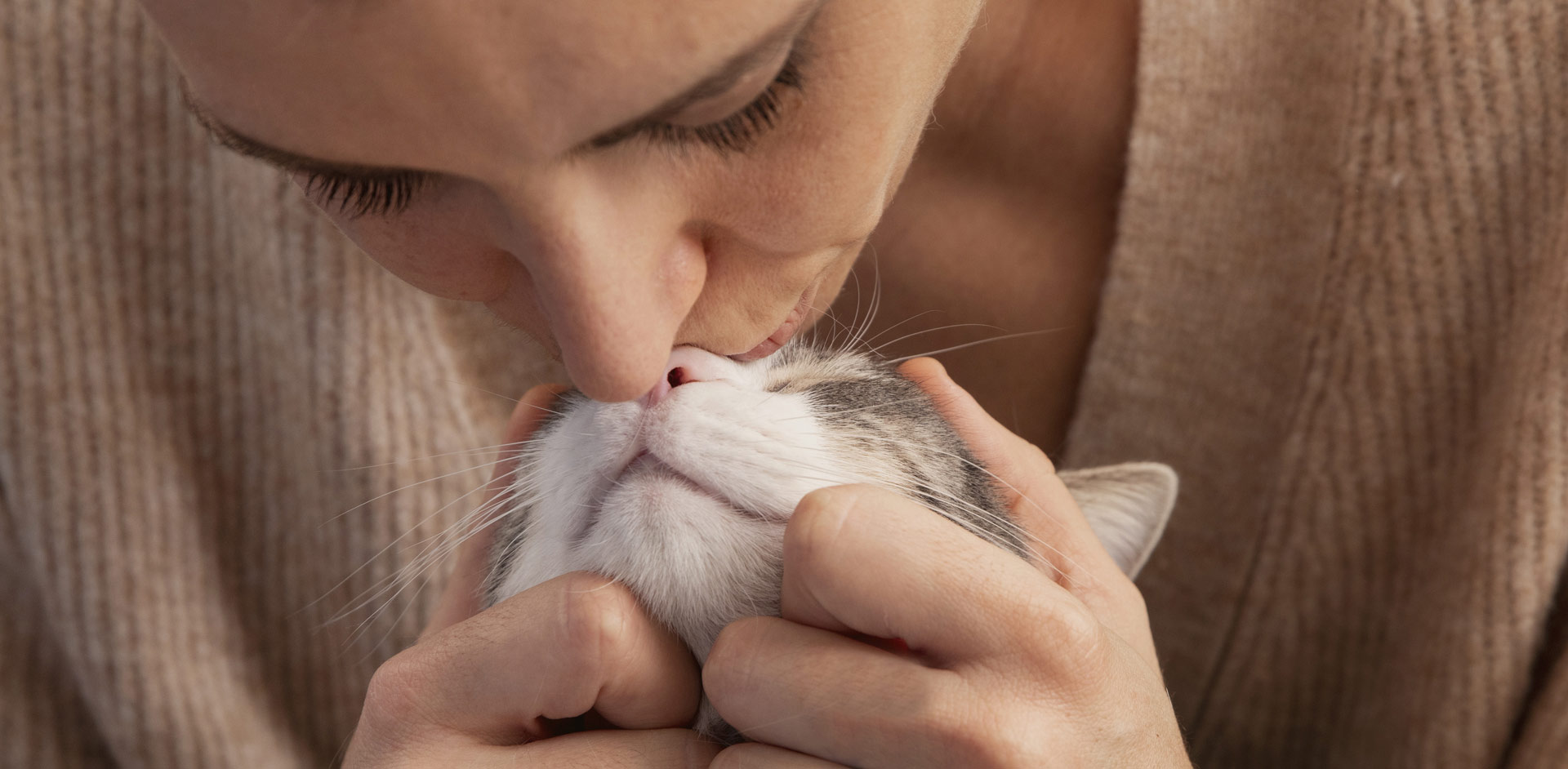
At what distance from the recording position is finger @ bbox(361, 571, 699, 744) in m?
0.63

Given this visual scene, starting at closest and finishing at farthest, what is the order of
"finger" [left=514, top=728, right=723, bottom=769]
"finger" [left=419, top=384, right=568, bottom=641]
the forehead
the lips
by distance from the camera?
the forehead, "finger" [left=514, top=728, right=723, bottom=769], the lips, "finger" [left=419, top=384, right=568, bottom=641]

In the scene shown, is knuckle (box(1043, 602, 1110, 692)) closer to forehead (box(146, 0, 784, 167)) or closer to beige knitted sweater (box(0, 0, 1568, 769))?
forehead (box(146, 0, 784, 167))

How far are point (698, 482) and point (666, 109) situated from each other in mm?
248

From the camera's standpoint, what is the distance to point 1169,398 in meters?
1.19

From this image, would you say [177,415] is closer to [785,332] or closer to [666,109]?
[785,332]

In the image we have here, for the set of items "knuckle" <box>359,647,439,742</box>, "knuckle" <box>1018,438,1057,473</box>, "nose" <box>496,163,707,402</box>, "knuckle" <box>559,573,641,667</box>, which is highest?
"nose" <box>496,163,707,402</box>

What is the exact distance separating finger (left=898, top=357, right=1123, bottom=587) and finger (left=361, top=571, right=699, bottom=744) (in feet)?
1.01

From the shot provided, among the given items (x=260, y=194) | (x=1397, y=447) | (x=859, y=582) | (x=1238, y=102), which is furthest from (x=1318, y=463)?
(x=260, y=194)

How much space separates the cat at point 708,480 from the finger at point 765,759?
8 centimetres

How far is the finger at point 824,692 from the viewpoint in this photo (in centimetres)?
57

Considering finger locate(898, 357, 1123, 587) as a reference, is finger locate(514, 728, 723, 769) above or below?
below

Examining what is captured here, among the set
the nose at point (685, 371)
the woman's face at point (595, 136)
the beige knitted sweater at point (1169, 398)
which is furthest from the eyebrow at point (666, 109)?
the beige knitted sweater at point (1169, 398)

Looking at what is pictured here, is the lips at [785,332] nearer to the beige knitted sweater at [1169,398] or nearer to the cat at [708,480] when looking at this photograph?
the cat at [708,480]

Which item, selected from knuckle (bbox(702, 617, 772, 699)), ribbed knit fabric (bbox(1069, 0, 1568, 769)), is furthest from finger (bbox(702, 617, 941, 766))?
ribbed knit fabric (bbox(1069, 0, 1568, 769))
